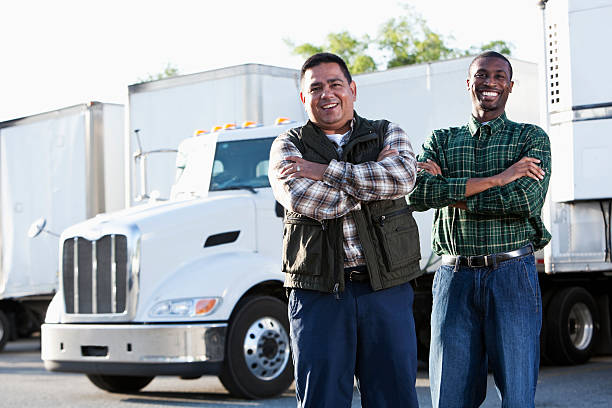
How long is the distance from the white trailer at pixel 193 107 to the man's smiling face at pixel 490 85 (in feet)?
20.2

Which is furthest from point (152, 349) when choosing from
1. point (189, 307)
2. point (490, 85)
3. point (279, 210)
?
point (490, 85)

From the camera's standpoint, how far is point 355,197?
4008mm

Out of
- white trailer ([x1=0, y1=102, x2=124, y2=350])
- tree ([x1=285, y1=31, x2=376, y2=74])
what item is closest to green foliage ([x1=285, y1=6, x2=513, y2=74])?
tree ([x1=285, y1=31, x2=376, y2=74])

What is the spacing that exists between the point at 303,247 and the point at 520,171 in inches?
45.6

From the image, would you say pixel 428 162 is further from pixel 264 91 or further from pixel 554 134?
pixel 264 91

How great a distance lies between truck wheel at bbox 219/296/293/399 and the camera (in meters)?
8.63

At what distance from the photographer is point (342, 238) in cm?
397

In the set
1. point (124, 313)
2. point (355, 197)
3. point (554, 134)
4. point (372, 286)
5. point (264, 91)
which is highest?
point (264, 91)

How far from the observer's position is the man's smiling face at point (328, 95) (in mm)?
4137

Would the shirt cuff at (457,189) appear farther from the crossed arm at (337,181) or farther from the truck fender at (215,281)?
the truck fender at (215,281)

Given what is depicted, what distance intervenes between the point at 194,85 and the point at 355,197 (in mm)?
7970

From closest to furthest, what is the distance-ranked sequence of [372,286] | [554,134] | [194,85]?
[372,286] < [554,134] < [194,85]

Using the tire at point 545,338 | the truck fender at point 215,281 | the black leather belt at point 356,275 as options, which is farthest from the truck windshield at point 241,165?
the black leather belt at point 356,275

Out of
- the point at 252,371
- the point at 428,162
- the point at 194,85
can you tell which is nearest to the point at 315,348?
the point at 428,162
